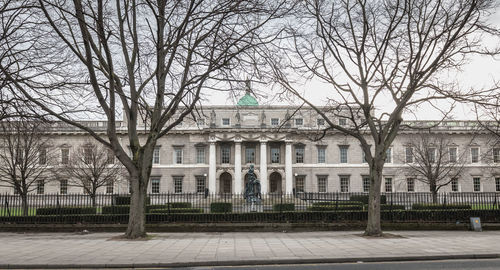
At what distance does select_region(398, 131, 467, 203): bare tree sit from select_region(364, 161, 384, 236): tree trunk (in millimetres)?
23737

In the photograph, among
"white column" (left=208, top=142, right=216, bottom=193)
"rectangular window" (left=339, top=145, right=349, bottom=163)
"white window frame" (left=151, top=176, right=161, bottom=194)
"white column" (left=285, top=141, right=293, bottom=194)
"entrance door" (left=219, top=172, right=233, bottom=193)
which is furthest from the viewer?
"entrance door" (left=219, top=172, right=233, bottom=193)

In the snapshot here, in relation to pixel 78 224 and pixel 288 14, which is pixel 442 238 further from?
pixel 78 224

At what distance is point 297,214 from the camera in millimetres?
18859

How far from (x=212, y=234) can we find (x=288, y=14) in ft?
30.8

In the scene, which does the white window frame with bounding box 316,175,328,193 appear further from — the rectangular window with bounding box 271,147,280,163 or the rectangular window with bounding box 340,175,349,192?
the rectangular window with bounding box 271,147,280,163

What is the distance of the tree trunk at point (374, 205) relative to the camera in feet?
52.2

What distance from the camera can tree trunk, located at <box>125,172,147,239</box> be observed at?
15.2 meters

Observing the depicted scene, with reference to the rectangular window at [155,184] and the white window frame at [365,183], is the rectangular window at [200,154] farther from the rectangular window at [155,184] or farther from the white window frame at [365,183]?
the white window frame at [365,183]

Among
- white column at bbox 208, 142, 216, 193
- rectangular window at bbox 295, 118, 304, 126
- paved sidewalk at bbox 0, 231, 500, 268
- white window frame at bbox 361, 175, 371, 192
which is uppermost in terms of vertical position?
rectangular window at bbox 295, 118, 304, 126

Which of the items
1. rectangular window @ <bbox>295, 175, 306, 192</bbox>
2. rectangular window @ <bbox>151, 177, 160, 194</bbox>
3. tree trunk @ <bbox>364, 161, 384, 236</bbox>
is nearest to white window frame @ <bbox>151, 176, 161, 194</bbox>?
rectangular window @ <bbox>151, 177, 160, 194</bbox>

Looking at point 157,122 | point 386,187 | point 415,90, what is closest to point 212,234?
point 157,122

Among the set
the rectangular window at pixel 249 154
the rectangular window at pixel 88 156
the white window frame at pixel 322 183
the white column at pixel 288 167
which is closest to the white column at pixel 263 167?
the rectangular window at pixel 249 154

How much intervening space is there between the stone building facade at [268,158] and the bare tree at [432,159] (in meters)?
0.87

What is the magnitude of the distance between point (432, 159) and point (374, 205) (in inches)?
1273
